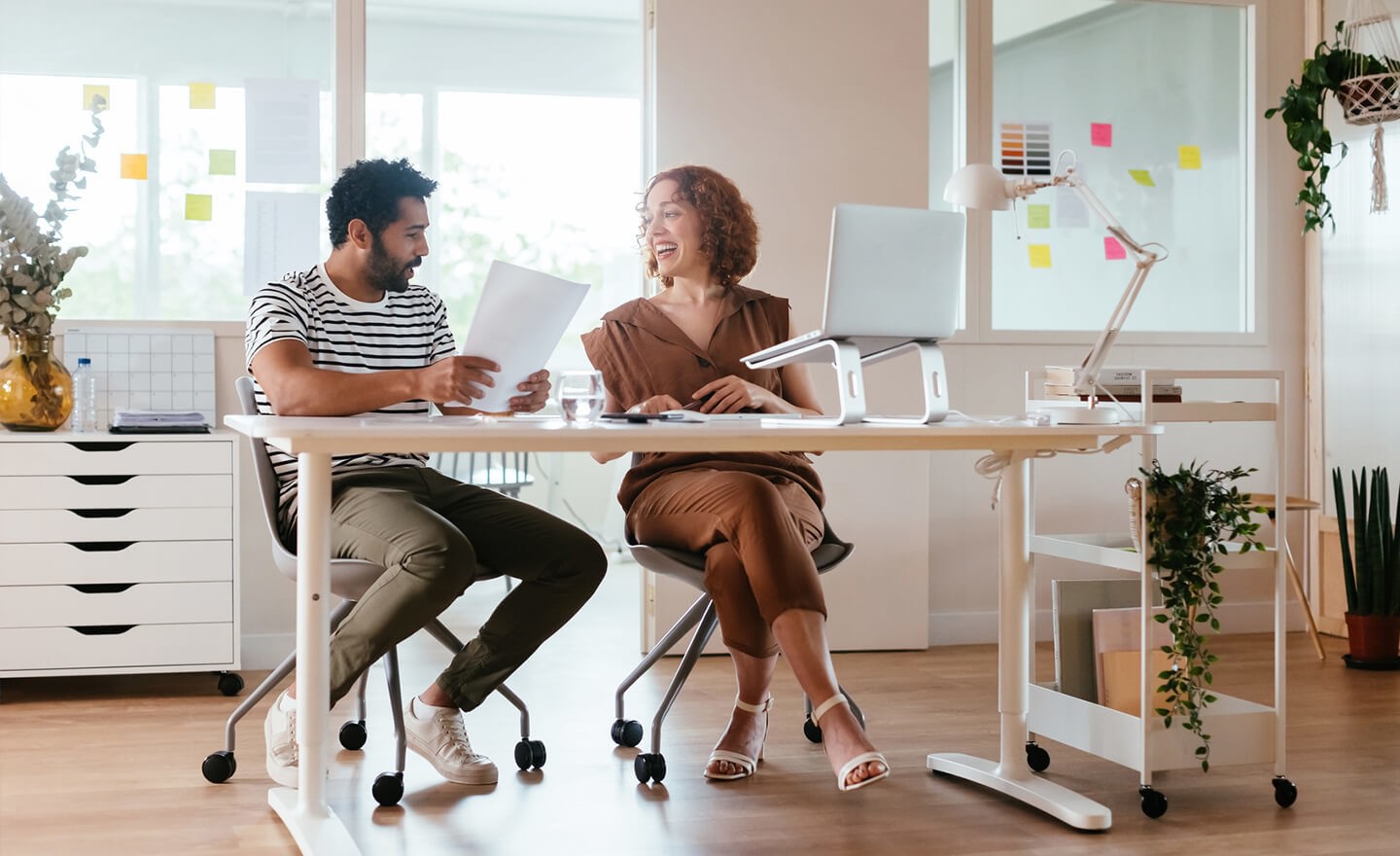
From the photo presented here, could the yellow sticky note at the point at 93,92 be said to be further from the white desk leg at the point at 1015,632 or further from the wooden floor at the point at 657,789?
the white desk leg at the point at 1015,632

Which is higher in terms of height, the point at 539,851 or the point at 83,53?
the point at 83,53

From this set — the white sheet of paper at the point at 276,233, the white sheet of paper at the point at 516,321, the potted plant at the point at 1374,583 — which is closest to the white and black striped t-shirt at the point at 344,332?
the white sheet of paper at the point at 516,321

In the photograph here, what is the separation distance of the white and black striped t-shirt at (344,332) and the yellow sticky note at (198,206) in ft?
4.12

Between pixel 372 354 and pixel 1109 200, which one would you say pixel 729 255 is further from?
pixel 1109 200

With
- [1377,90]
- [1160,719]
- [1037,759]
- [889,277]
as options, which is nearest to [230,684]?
[1037,759]

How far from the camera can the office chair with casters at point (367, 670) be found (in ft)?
7.67

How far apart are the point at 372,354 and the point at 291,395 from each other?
0.32 m

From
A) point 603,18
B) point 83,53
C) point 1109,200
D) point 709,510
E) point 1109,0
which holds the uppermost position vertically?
point 603,18

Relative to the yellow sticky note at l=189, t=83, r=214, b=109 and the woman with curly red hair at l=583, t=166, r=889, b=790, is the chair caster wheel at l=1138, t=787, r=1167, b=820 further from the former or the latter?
the yellow sticky note at l=189, t=83, r=214, b=109

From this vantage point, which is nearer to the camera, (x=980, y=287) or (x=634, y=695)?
(x=634, y=695)

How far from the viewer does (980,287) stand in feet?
13.6

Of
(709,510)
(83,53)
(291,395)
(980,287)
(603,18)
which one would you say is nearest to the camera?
(291,395)

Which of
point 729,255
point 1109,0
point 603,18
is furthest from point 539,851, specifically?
point 603,18

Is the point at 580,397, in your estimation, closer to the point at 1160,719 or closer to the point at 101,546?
the point at 1160,719
